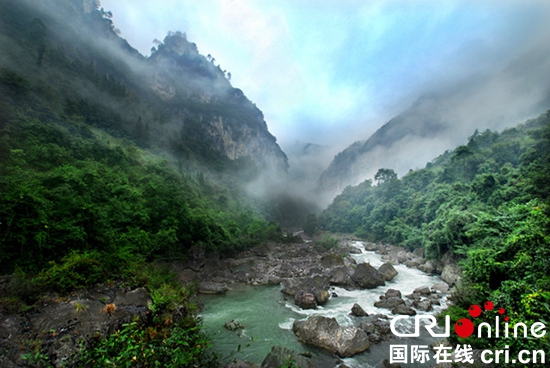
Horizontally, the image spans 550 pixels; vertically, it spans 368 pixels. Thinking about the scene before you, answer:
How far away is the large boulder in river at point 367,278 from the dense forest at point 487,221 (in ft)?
22.7

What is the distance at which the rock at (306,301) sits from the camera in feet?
55.6

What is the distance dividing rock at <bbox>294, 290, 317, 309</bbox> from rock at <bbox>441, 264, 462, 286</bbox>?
1476cm

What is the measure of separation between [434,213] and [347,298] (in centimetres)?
2988

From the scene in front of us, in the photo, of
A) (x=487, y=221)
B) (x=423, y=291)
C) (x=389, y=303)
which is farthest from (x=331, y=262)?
(x=487, y=221)

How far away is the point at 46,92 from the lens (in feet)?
143

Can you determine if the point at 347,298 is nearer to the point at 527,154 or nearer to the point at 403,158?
the point at 527,154

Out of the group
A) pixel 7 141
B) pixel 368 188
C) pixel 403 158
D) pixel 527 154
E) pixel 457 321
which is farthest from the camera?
pixel 403 158

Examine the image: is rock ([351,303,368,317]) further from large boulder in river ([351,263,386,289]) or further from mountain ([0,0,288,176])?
mountain ([0,0,288,176])

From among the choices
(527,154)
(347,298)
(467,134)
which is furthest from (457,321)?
(467,134)

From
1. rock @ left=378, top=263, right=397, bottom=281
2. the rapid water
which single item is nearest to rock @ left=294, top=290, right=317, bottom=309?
the rapid water

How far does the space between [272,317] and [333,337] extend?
4.97 metres

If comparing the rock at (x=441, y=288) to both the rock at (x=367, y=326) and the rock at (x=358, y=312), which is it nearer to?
the rock at (x=358, y=312)

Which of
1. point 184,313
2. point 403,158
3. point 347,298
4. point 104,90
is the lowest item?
point 347,298

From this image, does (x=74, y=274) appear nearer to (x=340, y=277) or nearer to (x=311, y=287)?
(x=311, y=287)
